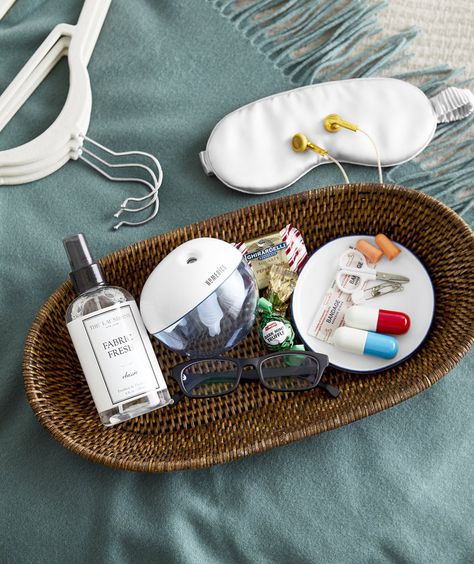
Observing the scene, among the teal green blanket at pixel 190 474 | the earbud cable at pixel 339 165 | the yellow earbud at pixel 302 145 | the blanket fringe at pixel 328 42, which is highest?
the blanket fringe at pixel 328 42

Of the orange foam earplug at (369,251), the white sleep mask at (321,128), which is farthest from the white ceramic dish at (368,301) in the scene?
the white sleep mask at (321,128)

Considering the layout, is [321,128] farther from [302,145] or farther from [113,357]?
[113,357]

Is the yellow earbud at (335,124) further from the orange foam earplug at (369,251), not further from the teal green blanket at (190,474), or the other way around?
the orange foam earplug at (369,251)

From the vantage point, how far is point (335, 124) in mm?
847

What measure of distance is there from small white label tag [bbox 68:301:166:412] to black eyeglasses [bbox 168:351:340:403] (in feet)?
0.15

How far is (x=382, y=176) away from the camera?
86 cm

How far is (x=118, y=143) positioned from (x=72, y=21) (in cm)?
18

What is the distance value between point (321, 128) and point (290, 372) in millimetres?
320

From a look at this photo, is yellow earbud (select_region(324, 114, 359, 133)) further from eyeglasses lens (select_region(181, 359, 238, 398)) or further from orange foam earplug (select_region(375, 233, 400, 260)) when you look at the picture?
eyeglasses lens (select_region(181, 359, 238, 398))

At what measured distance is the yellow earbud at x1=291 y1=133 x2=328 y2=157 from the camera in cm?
84

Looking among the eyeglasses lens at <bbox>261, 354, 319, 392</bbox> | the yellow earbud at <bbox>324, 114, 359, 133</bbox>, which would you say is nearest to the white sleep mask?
the yellow earbud at <bbox>324, 114, 359, 133</bbox>

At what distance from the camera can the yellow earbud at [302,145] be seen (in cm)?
84

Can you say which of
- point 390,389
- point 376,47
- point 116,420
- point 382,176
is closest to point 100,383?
point 116,420

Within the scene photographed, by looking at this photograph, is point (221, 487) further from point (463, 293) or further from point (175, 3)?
point (175, 3)
